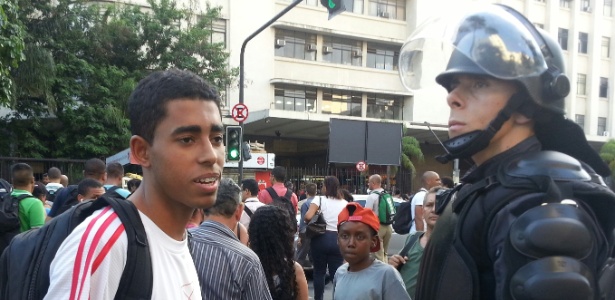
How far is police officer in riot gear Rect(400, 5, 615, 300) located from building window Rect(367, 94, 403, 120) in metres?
30.8

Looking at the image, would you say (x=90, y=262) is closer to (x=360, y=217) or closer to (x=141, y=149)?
(x=141, y=149)

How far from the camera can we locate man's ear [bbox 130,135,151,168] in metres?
1.95

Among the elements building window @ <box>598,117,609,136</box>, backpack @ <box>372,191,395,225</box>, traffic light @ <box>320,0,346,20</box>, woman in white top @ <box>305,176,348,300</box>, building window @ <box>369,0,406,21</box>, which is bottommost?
woman in white top @ <box>305,176,348,300</box>

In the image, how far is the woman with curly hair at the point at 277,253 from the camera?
4.11 m

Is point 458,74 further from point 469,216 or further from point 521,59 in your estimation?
point 469,216

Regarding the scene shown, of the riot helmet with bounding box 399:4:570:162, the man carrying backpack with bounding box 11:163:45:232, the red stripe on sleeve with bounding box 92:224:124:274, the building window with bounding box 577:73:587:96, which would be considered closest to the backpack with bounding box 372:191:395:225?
the man carrying backpack with bounding box 11:163:45:232

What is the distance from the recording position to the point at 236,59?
28.6 m

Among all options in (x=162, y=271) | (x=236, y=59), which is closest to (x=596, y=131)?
(x=236, y=59)

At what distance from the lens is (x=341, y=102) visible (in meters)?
32.0

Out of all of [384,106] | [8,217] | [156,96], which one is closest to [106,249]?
[156,96]

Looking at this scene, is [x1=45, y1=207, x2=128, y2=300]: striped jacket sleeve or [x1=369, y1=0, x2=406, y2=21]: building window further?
[x1=369, y1=0, x2=406, y2=21]: building window

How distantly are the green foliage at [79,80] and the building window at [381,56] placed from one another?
12.9 m

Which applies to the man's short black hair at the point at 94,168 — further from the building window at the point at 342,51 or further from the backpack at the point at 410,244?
the building window at the point at 342,51

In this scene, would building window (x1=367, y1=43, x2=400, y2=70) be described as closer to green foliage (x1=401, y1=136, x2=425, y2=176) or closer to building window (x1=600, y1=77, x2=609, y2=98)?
green foliage (x1=401, y1=136, x2=425, y2=176)
